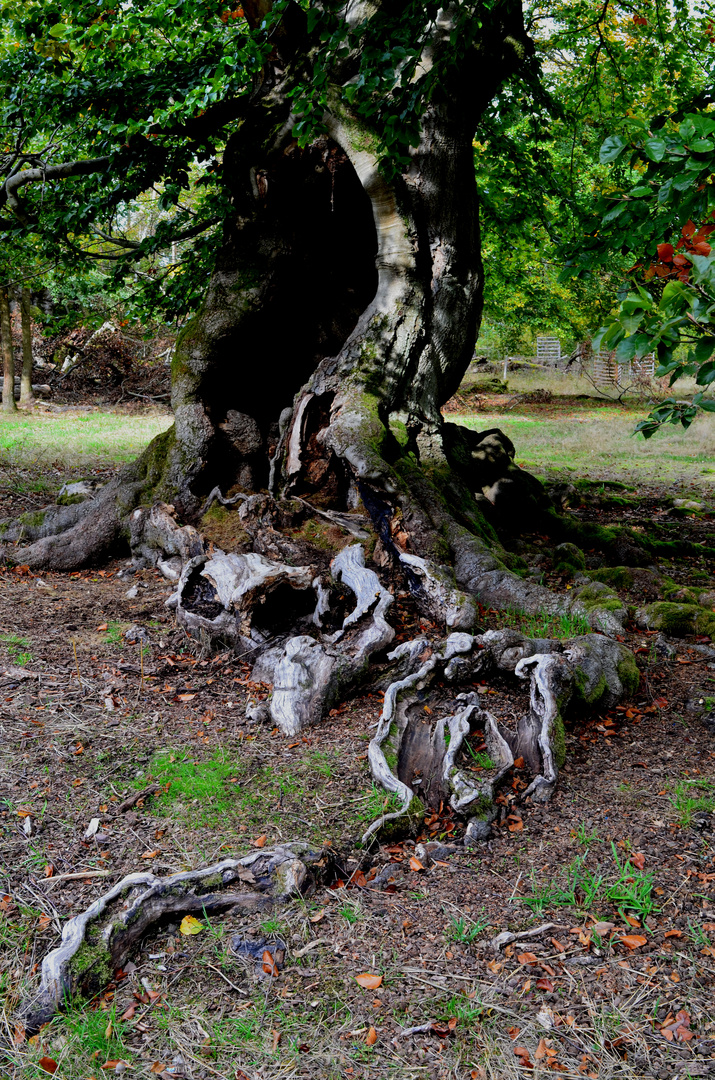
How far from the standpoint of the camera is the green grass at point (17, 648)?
4766 millimetres

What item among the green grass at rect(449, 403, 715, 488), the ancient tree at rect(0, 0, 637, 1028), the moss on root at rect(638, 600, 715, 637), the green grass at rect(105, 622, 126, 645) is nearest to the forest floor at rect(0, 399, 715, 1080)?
the ancient tree at rect(0, 0, 637, 1028)

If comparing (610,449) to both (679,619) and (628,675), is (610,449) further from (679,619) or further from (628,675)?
(628,675)

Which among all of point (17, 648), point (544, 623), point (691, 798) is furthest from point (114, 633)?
point (691, 798)

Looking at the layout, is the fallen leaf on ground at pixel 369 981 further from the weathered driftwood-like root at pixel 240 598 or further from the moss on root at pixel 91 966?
the weathered driftwood-like root at pixel 240 598

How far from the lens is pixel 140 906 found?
2.78 meters

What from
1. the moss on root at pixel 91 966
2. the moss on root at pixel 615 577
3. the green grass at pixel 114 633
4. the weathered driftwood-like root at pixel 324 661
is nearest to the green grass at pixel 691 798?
the weathered driftwood-like root at pixel 324 661

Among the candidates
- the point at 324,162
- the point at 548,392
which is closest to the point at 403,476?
the point at 324,162

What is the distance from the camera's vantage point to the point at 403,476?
580 cm

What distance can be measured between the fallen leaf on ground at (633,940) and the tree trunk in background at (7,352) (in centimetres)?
1854

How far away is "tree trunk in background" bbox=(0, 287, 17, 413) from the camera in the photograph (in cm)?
1847

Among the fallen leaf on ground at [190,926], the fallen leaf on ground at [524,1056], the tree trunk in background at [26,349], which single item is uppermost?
the tree trunk in background at [26,349]

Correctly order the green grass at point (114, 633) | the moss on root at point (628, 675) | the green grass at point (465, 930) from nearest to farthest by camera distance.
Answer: the green grass at point (465, 930) → the moss on root at point (628, 675) → the green grass at point (114, 633)

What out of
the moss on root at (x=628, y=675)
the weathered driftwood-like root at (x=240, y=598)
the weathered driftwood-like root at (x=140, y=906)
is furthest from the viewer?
the weathered driftwood-like root at (x=240, y=598)

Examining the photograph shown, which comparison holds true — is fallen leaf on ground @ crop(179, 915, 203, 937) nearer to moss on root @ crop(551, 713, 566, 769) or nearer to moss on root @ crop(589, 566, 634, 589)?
moss on root @ crop(551, 713, 566, 769)
